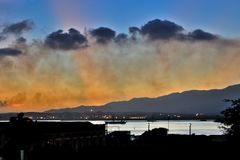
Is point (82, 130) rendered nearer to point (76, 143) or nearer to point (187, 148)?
point (76, 143)

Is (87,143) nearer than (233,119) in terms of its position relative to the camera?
No

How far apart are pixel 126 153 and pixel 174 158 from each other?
11.7 ft

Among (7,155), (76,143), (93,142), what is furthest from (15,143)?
(93,142)

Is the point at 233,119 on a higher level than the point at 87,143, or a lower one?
higher

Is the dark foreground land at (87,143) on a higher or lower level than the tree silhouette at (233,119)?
lower

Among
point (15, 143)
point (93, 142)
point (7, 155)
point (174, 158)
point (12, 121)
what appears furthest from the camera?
point (93, 142)

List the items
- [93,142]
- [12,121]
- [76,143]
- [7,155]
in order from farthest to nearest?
[93,142] → [76,143] → [12,121] → [7,155]

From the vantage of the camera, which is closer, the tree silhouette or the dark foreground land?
the dark foreground land

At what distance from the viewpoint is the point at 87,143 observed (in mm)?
90500

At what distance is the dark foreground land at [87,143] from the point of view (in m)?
36.3

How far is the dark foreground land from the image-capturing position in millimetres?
36281

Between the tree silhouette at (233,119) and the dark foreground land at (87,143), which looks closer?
the dark foreground land at (87,143)

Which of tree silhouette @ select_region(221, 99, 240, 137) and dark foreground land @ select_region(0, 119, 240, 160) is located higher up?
tree silhouette @ select_region(221, 99, 240, 137)

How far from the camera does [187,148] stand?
37.3m
